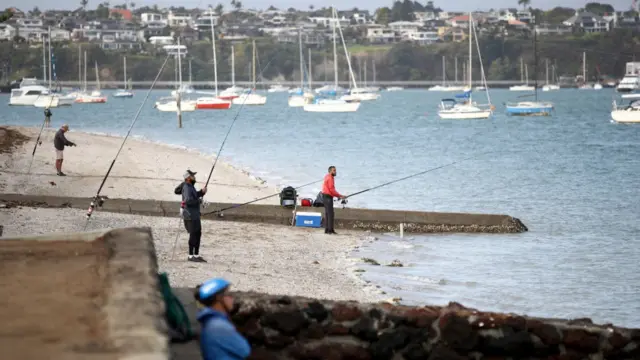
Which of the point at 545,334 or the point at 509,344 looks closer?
the point at 509,344

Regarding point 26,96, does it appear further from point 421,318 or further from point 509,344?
point 509,344

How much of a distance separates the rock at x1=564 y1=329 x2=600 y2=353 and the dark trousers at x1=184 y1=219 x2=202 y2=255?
7.34 m

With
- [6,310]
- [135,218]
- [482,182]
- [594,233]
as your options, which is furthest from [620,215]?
[6,310]

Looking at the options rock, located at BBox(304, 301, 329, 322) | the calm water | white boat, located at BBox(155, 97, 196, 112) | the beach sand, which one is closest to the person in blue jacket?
rock, located at BBox(304, 301, 329, 322)

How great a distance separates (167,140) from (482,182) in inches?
898

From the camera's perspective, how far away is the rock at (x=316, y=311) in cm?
904

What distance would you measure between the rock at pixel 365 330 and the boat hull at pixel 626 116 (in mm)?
65146

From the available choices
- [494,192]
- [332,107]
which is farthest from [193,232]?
[332,107]

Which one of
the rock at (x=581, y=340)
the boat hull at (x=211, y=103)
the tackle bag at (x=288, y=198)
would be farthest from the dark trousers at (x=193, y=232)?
the boat hull at (x=211, y=103)

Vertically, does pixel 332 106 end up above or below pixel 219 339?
below

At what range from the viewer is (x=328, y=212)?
20.4 metres

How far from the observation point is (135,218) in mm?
20297

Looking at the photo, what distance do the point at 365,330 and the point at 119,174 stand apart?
21.9 metres

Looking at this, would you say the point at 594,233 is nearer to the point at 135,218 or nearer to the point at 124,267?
the point at 135,218
